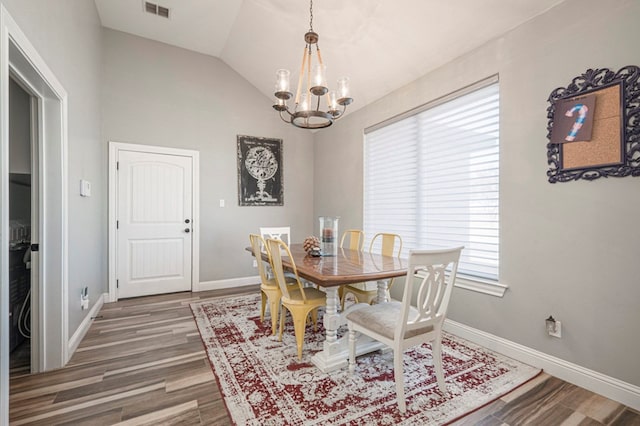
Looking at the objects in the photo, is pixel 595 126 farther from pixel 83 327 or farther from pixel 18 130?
pixel 18 130

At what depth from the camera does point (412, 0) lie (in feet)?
7.61

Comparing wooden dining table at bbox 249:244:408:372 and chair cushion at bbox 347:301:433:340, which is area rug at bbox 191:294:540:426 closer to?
wooden dining table at bbox 249:244:408:372

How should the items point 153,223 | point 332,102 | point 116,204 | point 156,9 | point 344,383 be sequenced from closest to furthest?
point 344,383
point 332,102
point 156,9
point 116,204
point 153,223

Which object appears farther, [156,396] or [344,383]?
[344,383]

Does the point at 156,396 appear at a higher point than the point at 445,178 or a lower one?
lower

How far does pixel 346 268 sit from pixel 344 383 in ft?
2.37

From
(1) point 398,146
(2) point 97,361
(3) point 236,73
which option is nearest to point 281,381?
(2) point 97,361

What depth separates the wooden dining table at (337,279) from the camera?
1.74m

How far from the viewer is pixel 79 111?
2535 mm

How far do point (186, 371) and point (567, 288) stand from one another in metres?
2.64

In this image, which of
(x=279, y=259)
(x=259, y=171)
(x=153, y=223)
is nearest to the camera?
(x=279, y=259)

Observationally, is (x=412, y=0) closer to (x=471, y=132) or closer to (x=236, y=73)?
(x=471, y=132)

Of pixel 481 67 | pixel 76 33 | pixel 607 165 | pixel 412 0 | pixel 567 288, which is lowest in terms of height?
pixel 567 288

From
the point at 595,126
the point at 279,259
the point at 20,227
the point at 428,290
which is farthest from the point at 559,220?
the point at 20,227
